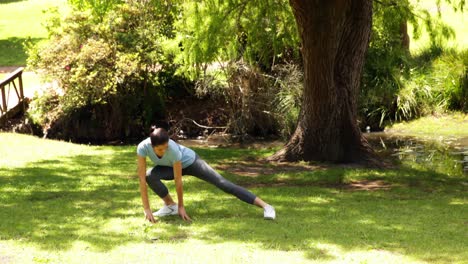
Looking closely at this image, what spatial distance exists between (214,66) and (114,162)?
6.93m

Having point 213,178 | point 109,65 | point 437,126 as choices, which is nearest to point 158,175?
point 213,178

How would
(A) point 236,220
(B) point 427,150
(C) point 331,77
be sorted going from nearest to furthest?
(A) point 236,220
(C) point 331,77
(B) point 427,150

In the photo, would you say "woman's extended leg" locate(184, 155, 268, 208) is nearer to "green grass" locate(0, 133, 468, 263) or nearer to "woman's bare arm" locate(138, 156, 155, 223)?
"green grass" locate(0, 133, 468, 263)

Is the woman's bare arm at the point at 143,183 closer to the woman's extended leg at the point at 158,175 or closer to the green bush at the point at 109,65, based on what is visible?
the woman's extended leg at the point at 158,175

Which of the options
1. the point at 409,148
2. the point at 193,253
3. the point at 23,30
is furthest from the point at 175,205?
the point at 23,30

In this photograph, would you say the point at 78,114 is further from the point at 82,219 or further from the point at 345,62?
the point at 82,219

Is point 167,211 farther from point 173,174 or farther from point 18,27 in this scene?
point 18,27

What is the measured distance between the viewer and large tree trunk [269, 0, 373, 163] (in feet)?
51.3

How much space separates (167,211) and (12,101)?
14.1 meters

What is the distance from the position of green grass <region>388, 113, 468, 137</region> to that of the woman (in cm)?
1265

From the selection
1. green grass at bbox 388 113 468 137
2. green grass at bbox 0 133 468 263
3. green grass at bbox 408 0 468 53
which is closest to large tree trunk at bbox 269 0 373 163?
green grass at bbox 0 133 468 263

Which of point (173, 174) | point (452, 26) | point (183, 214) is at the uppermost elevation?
point (452, 26)

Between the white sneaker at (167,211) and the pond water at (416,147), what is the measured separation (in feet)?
24.7

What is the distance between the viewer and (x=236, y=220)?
35.0 ft
